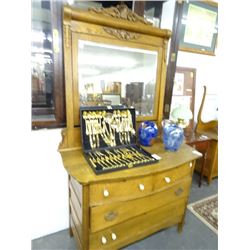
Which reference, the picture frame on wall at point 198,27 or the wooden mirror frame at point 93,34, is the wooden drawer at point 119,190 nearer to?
the wooden mirror frame at point 93,34

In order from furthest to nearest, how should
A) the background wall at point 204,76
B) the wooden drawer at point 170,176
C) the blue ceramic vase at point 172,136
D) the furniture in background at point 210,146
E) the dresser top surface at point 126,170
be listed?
the furniture in background at point 210,146
the background wall at point 204,76
the blue ceramic vase at point 172,136
the wooden drawer at point 170,176
the dresser top surface at point 126,170

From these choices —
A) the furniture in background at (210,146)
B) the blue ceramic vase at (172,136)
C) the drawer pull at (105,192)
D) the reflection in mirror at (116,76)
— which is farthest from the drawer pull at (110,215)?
the furniture in background at (210,146)

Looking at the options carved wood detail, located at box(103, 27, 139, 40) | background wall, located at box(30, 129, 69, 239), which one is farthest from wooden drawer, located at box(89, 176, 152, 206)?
carved wood detail, located at box(103, 27, 139, 40)

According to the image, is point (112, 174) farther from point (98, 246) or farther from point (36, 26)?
point (36, 26)

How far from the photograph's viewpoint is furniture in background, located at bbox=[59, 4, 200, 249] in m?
1.03

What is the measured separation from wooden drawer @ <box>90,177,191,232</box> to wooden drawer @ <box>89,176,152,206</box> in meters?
0.04

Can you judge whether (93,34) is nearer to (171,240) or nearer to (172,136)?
(172,136)

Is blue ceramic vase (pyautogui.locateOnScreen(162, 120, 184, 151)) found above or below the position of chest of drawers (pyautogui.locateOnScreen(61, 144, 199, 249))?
above

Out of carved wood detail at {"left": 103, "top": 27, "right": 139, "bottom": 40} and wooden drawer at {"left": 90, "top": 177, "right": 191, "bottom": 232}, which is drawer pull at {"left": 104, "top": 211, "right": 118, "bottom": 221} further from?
carved wood detail at {"left": 103, "top": 27, "right": 139, "bottom": 40}

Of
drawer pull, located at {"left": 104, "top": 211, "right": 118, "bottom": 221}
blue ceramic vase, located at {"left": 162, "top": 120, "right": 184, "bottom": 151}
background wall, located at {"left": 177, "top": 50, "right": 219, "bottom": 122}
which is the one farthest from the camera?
background wall, located at {"left": 177, "top": 50, "right": 219, "bottom": 122}

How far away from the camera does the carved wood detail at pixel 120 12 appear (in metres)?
1.17
